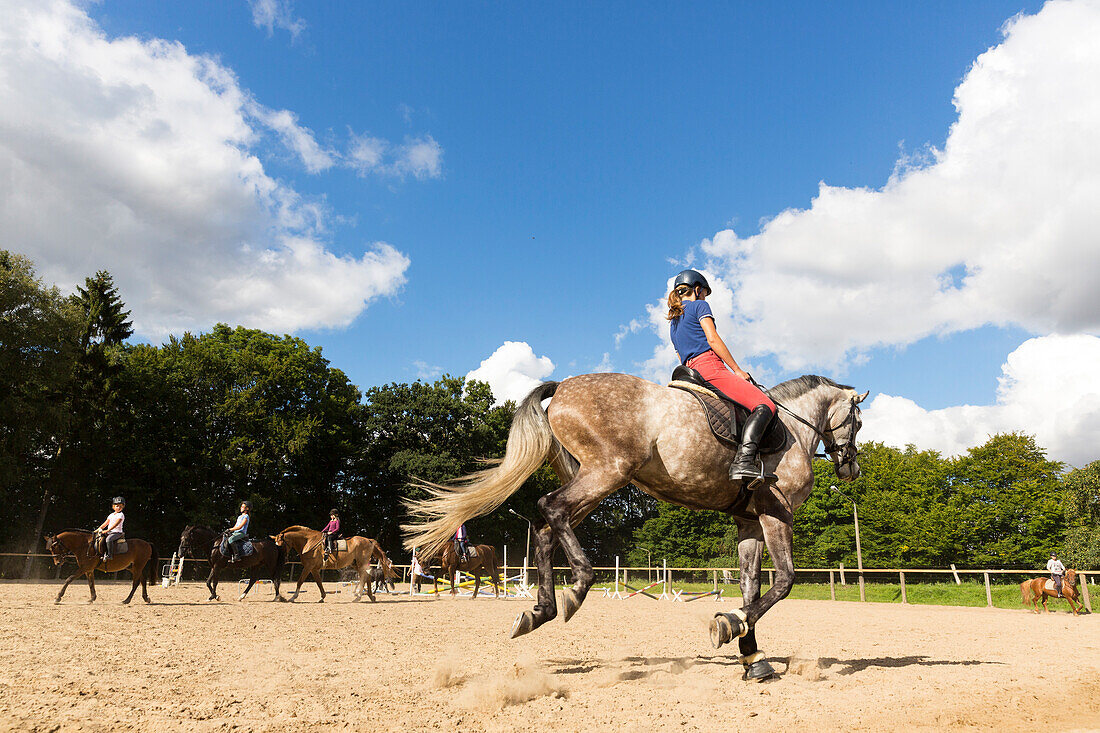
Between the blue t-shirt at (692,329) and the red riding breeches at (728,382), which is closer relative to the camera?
the red riding breeches at (728,382)

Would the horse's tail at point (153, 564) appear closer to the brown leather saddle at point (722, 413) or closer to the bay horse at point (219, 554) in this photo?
the bay horse at point (219, 554)

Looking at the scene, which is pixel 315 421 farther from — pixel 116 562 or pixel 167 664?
pixel 167 664

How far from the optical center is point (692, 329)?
6.46 meters

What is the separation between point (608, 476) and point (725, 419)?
4.36 ft

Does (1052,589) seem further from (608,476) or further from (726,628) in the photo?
(608,476)

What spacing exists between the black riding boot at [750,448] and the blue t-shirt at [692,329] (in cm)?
84

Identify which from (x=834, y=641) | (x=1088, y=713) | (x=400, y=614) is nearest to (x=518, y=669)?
(x=1088, y=713)

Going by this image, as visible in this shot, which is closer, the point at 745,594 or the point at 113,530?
the point at 745,594

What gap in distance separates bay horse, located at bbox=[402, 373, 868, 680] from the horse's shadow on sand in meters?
0.92

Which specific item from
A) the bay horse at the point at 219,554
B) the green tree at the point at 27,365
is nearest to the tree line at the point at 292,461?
the green tree at the point at 27,365

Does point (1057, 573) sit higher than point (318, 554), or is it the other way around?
point (1057, 573)

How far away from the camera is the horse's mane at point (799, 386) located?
7273mm

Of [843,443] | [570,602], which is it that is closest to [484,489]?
[570,602]

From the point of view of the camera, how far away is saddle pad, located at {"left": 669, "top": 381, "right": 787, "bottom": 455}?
Result: 591cm
